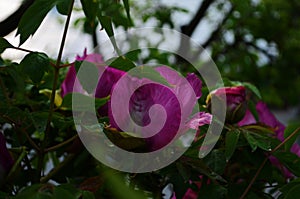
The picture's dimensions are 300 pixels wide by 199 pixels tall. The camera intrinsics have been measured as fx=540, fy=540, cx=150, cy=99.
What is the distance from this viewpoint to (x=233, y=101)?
0.33 meters

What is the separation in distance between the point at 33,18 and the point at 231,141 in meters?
0.12

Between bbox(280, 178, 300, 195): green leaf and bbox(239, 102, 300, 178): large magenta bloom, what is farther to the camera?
bbox(239, 102, 300, 178): large magenta bloom

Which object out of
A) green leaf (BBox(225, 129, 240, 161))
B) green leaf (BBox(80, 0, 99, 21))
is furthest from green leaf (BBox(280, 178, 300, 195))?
green leaf (BBox(80, 0, 99, 21))

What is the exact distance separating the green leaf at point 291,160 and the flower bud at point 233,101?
4 cm

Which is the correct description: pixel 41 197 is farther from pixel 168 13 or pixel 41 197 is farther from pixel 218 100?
pixel 168 13

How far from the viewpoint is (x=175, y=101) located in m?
0.27

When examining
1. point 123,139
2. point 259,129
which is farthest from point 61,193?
point 259,129

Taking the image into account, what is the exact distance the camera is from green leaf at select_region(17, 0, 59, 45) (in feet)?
0.89

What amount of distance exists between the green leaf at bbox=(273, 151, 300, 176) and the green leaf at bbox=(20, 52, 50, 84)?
0.46 ft

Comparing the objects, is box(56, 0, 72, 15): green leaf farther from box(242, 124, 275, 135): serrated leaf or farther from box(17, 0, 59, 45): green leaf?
box(242, 124, 275, 135): serrated leaf

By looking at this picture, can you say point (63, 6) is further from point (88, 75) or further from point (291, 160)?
point (291, 160)

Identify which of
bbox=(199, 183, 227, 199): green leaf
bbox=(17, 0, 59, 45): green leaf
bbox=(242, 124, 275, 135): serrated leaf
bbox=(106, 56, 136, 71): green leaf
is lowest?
bbox=(199, 183, 227, 199): green leaf

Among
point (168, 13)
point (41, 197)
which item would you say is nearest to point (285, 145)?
point (41, 197)

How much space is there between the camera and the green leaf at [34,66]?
273mm
